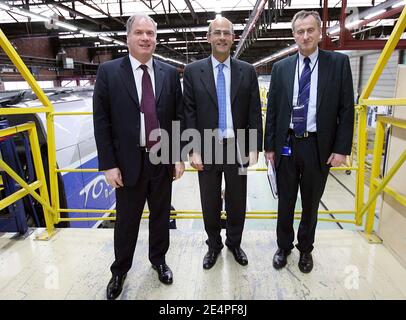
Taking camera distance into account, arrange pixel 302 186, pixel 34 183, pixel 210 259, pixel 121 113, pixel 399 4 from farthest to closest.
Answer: pixel 399 4 < pixel 34 183 < pixel 210 259 < pixel 302 186 < pixel 121 113

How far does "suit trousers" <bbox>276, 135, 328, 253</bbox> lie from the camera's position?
7.11 feet

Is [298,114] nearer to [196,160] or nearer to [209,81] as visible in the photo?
[209,81]

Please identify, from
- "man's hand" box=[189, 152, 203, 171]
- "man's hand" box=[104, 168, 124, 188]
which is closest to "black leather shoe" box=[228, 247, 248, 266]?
"man's hand" box=[189, 152, 203, 171]

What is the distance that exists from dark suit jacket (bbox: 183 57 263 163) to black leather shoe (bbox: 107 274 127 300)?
1076mm

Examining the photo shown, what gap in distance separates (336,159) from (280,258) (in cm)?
91

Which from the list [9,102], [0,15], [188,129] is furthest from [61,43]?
[188,129]

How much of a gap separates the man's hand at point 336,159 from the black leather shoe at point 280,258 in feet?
2.71

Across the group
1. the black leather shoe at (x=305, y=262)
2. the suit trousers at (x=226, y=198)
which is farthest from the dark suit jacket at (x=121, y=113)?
the black leather shoe at (x=305, y=262)

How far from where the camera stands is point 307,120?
6.96 ft

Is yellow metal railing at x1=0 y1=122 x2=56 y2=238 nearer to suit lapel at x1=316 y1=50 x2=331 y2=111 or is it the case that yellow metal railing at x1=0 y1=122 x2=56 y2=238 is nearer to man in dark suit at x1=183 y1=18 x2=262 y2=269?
man in dark suit at x1=183 y1=18 x2=262 y2=269

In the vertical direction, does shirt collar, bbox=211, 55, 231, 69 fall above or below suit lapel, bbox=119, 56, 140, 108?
above

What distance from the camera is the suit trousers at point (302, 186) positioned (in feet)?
7.11

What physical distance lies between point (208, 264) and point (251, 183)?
19.7 ft

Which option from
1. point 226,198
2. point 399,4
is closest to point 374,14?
point 399,4
